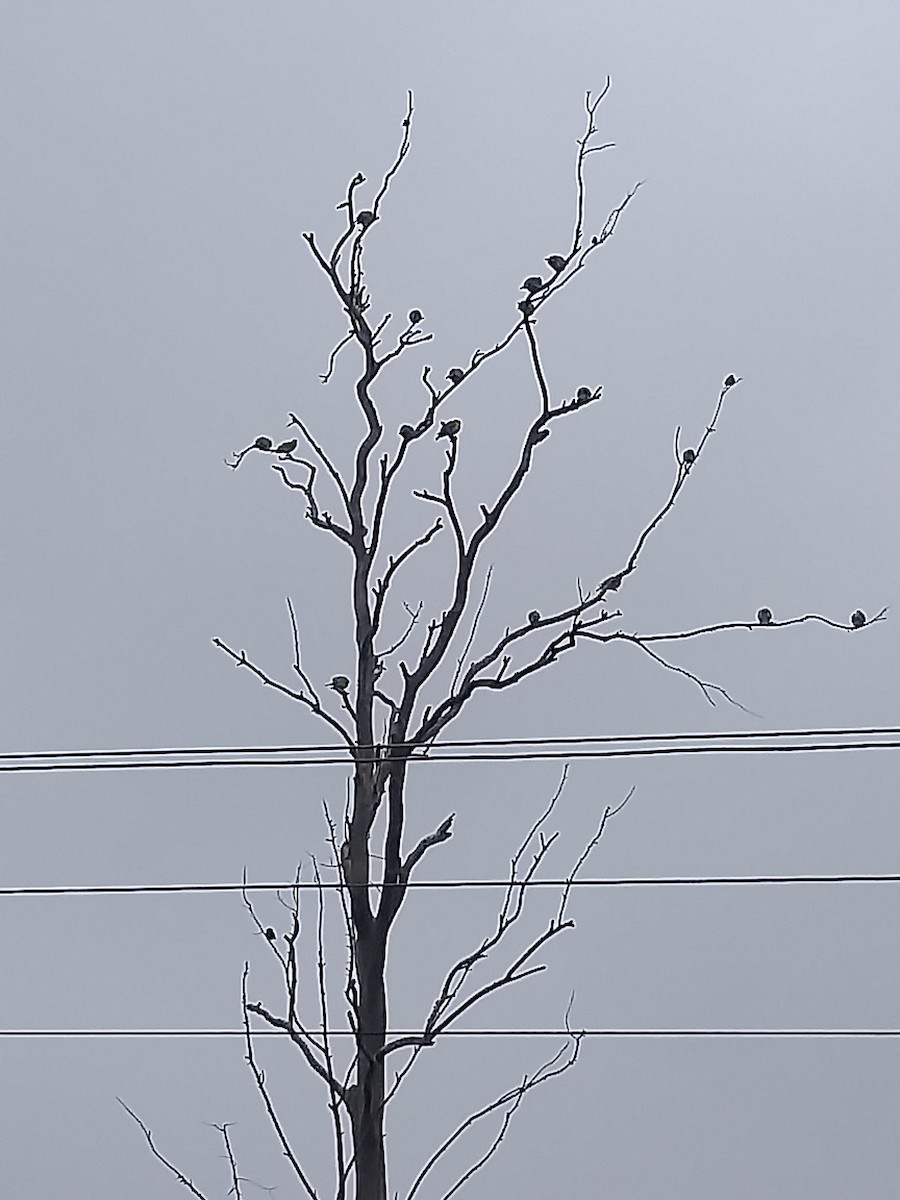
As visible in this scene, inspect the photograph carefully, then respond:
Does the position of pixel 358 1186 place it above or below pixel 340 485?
below

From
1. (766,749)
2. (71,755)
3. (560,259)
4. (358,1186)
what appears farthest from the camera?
(560,259)

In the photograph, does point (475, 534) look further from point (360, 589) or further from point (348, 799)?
point (348, 799)

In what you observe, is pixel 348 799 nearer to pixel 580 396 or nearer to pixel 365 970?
pixel 365 970

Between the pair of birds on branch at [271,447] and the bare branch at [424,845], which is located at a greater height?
the pair of birds on branch at [271,447]

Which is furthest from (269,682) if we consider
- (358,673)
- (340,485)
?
(340,485)

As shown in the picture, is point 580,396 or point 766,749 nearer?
point 766,749

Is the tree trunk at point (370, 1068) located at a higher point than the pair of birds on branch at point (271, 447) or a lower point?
lower

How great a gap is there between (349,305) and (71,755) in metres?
1.44

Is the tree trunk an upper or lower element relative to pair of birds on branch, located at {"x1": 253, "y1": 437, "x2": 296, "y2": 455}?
lower

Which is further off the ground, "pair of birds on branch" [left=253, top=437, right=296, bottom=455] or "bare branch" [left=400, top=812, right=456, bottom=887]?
"pair of birds on branch" [left=253, top=437, right=296, bottom=455]

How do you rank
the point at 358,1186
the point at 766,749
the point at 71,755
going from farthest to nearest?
the point at 358,1186
the point at 71,755
the point at 766,749

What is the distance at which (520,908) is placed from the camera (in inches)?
177

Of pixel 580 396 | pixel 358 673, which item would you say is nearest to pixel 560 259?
pixel 580 396

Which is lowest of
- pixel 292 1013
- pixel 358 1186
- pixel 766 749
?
pixel 358 1186
